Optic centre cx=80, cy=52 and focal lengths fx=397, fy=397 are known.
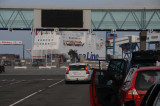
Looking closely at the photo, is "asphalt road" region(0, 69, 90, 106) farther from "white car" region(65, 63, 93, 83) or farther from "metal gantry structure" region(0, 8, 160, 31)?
"metal gantry structure" region(0, 8, 160, 31)

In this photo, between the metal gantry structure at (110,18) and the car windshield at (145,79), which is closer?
the car windshield at (145,79)

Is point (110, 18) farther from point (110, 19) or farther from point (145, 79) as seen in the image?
point (145, 79)

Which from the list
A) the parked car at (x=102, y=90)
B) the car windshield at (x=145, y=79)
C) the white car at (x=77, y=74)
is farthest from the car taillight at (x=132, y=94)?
the white car at (x=77, y=74)

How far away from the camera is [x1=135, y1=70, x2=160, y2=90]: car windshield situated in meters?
7.78

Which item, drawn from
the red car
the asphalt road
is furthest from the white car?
the red car

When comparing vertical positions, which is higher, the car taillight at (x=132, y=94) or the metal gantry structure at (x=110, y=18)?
the metal gantry structure at (x=110, y=18)

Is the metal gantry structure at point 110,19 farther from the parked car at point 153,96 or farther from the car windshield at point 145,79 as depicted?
the parked car at point 153,96

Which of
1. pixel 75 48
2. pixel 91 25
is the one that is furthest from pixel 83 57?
pixel 91 25

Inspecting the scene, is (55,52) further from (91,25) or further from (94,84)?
(94,84)

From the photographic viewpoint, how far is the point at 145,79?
7.88 m

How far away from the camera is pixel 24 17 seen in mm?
45531

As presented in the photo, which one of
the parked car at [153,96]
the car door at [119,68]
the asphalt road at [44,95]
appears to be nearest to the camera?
the parked car at [153,96]

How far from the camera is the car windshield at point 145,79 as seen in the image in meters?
7.78

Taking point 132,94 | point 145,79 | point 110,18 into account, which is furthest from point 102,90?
point 110,18
